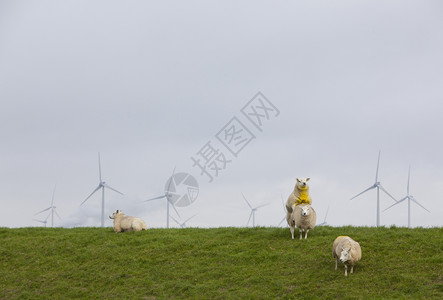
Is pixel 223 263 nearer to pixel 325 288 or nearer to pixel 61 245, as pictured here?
pixel 325 288

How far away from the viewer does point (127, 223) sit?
24.6 meters

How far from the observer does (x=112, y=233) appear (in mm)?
24719

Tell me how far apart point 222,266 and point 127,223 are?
24.1 ft

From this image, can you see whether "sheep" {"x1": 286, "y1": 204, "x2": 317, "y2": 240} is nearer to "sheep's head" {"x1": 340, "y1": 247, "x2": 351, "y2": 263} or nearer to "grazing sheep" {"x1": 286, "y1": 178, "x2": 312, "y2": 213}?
"grazing sheep" {"x1": 286, "y1": 178, "x2": 312, "y2": 213}

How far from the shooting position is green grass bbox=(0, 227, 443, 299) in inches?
642

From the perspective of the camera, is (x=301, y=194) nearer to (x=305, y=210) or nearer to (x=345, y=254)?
(x=305, y=210)

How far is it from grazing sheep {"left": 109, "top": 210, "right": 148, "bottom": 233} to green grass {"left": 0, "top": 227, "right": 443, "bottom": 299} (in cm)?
52

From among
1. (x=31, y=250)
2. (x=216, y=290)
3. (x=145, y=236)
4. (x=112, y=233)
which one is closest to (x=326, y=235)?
(x=216, y=290)

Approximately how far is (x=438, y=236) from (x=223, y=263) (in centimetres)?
801

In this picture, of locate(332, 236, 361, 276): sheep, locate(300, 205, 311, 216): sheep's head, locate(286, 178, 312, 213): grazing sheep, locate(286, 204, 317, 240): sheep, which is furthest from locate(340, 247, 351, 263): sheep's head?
locate(286, 178, 312, 213): grazing sheep

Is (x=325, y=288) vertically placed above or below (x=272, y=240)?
below

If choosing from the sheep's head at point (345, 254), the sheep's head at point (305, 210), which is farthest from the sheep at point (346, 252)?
the sheep's head at point (305, 210)

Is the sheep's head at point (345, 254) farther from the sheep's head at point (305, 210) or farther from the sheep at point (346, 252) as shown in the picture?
the sheep's head at point (305, 210)

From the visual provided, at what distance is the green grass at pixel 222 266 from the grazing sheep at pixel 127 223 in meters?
0.52
